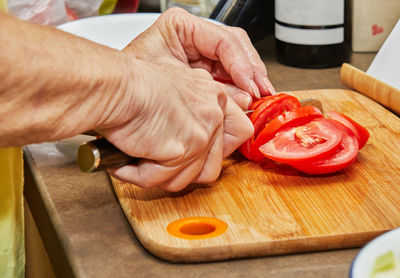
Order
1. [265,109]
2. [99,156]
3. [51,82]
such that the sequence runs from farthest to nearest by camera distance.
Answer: [265,109]
[99,156]
[51,82]

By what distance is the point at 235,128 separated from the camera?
104cm

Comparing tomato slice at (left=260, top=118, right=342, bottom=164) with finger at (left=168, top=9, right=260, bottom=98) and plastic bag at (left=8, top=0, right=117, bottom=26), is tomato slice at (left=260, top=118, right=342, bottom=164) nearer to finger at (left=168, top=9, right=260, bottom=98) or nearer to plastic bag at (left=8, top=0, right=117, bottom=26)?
finger at (left=168, top=9, right=260, bottom=98)

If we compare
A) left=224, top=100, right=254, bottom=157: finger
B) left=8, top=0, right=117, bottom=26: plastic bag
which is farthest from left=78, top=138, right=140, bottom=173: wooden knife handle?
left=8, top=0, right=117, bottom=26: plastic bag

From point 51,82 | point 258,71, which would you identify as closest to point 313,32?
point 258,71

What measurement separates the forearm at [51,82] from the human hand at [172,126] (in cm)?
3

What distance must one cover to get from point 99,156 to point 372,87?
77 centimetres

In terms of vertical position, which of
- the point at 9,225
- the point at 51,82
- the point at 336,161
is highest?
the point at 51,82

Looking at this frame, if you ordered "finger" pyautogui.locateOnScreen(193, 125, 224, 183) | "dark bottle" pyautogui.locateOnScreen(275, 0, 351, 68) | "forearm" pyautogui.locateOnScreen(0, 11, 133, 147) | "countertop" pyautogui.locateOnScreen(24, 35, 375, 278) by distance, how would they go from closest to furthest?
1. "forearm" pyautogui.locateOnScreen(0, 11, 133, 147)
2. "countertop" pyautogui.locateOnScreen(24, 35, 375, 278)
3. "finger" pyautogui.locateOnScreen(193, 125, 224, 183)
4. "dark bottle" pyautogui.locateOnScreen(275, 0, 351, 68)

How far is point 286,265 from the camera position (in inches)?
33.5

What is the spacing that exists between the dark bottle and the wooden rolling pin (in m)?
0.13

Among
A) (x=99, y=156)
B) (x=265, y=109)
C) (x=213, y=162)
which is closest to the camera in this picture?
(x=99, y=156)

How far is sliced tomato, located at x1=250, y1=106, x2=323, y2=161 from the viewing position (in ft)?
3.64

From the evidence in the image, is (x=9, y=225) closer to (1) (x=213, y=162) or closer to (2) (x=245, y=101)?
(1) (x=213, y=162)

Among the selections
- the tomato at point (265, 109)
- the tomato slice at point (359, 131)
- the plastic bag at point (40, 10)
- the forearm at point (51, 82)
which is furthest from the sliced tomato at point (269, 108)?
the plastic bag at point (40, 10)
